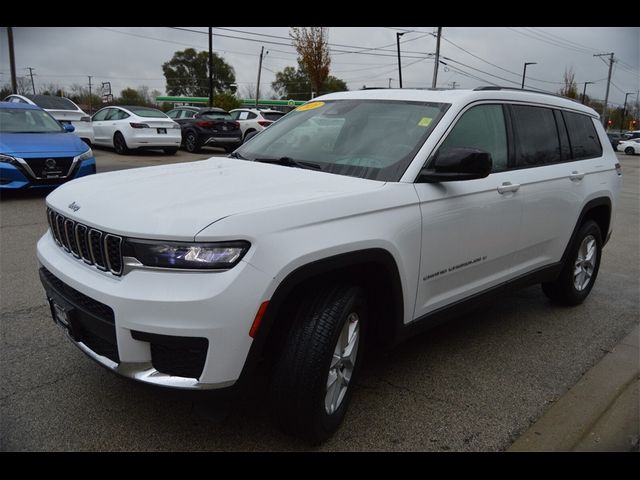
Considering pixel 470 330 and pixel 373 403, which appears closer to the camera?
pixel 373 403

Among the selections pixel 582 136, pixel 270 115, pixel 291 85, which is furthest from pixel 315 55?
pixel 291 85

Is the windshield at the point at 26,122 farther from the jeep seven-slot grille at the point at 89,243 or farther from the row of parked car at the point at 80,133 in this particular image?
the jeep seven-slot grille at the point at 89,243

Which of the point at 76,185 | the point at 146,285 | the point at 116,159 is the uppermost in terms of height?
the point at 76,185

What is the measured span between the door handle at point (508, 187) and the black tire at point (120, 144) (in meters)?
14.1

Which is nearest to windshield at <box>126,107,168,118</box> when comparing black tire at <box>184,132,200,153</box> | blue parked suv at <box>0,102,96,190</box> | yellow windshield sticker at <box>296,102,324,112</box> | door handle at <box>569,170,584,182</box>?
black tire at <box>184,132,200,153</box>

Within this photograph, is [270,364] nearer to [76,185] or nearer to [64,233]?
[64,233]

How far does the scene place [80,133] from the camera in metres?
16.1

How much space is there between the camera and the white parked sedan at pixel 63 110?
1480 centimetres

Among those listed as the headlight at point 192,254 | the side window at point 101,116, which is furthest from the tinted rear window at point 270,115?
the headlight at point 192,254

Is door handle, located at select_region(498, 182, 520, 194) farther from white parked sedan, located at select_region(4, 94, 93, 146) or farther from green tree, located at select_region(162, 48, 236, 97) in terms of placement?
green tree, located at select_region(162, 48, 236, 97)

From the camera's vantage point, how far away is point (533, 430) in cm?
295

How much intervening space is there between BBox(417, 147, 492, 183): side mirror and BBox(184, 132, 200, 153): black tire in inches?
637

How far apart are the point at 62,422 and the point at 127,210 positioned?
119cm
